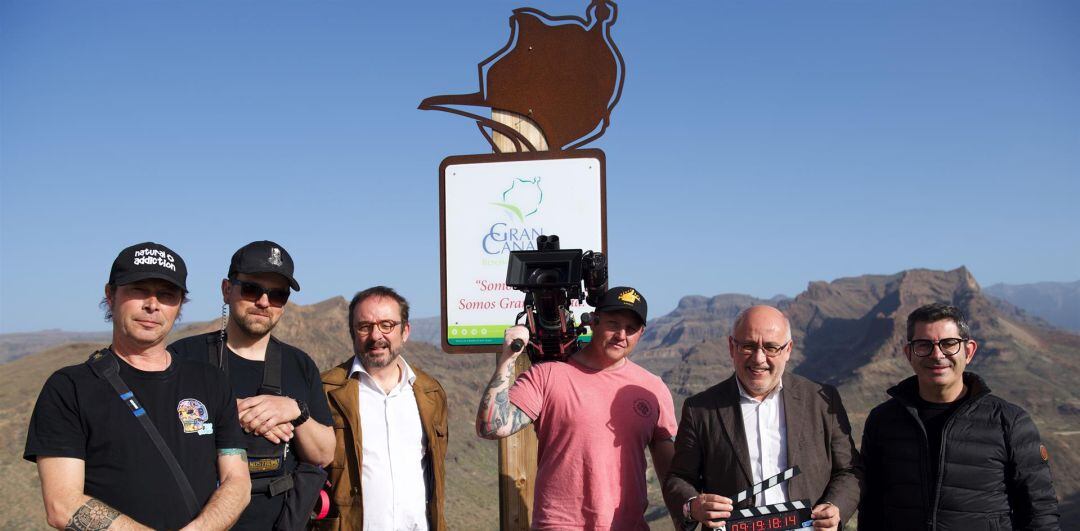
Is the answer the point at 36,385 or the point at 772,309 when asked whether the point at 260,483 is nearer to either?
the point at 772,309

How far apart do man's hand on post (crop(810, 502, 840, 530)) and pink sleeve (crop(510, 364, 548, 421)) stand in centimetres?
127

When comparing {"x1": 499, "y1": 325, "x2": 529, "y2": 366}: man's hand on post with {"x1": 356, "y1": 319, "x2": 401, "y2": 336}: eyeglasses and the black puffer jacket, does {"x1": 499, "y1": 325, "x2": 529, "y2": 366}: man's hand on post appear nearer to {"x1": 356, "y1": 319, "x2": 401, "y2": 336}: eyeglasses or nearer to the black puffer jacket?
{"x1": 356, "y1": 319, "x2": 401, "y2": 336}: eyeglasses

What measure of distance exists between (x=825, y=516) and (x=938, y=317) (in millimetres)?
1121

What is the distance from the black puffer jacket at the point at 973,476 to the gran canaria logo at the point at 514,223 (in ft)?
7.55

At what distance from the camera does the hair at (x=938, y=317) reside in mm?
3811

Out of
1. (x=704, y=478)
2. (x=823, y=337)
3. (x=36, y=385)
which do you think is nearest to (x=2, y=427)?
(x=36, y=385)

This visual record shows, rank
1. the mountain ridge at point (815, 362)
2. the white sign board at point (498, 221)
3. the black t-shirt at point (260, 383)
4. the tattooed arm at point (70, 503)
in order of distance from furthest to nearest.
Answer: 1. the mountain ridge at point (815, 362)
2. the white sign board at point (498, 221)
3. the black t-shirt at point (260, 383)
4. the tattooed arm at point (70, 503)

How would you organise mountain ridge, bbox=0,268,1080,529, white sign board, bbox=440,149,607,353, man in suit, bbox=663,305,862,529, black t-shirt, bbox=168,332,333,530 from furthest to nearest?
mountain ridge, bbox=0,268,1080,529 → white sign board, bbox=440,149,607,353 → man in suit, bbox=663,305,862,529 → black t-shirt, bbox=168,332,333,530

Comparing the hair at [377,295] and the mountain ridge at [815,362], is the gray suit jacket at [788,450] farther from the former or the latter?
the mountain ridge at [815,362]

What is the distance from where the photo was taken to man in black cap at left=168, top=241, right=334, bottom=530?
11.2ft

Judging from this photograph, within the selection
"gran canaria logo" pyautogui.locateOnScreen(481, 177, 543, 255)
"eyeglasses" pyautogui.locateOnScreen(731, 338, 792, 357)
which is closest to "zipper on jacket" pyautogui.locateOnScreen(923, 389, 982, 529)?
"eyeglasses" pyautogui.locateOnScreen(731, 338, 792, 357)

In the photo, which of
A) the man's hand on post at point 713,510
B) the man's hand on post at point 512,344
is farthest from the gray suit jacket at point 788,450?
Answer: the man's hand on post at point 512,344

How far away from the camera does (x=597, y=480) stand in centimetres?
366

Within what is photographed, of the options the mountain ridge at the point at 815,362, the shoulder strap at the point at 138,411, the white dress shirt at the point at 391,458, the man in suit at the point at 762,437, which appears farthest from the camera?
the mountain ridge at the point at 815,362
